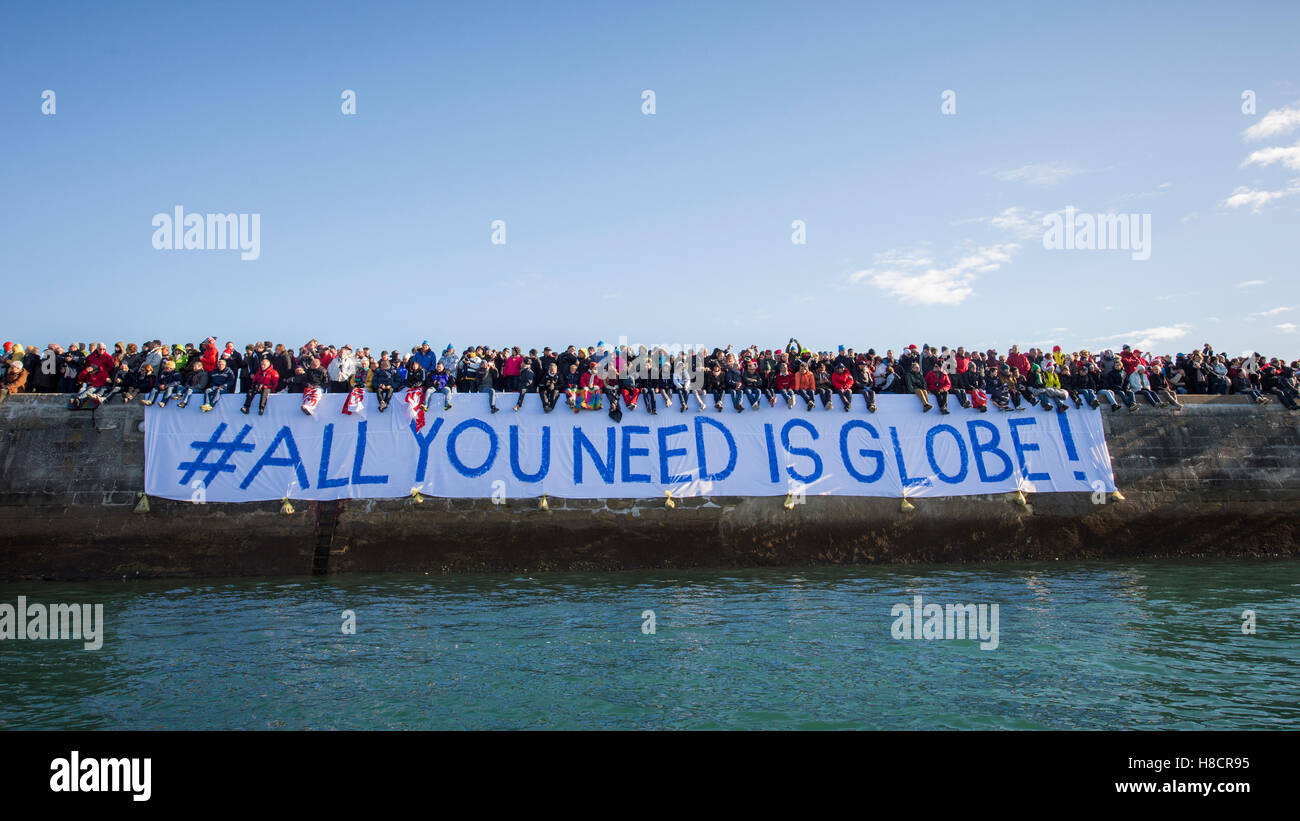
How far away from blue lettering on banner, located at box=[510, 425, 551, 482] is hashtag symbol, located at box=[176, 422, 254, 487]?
6090mm

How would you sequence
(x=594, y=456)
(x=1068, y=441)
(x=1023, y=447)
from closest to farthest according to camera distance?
(x=594, y=456), (x=1023, y=447), (x=1068, y=441)

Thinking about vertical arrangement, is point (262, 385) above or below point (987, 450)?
above

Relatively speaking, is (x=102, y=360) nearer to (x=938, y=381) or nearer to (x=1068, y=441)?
(x=938, y=381)

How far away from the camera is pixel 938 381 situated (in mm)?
20406

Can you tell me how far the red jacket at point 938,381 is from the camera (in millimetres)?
20383

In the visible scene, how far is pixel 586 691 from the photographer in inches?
336

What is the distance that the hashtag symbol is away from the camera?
17.1m

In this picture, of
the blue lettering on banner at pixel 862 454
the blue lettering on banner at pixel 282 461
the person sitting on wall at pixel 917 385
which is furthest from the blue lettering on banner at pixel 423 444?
the person sitting on wall at pixel 917 385

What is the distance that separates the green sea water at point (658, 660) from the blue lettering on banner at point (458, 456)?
3.60 metres

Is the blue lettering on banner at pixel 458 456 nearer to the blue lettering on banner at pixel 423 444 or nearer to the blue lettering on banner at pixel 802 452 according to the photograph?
the blue lettering on banner at pixel 423 444

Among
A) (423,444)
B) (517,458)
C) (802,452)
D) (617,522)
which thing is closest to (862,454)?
(802,452)

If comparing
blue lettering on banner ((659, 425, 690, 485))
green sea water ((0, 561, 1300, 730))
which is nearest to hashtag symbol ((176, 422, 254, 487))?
green sea water ((0, 561, 1300, 730))

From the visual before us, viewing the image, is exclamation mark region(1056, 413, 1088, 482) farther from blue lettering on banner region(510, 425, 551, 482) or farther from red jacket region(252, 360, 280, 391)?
red jacket region(252, 360, 280, 391)

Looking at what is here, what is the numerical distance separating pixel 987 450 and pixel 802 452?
5096mm
